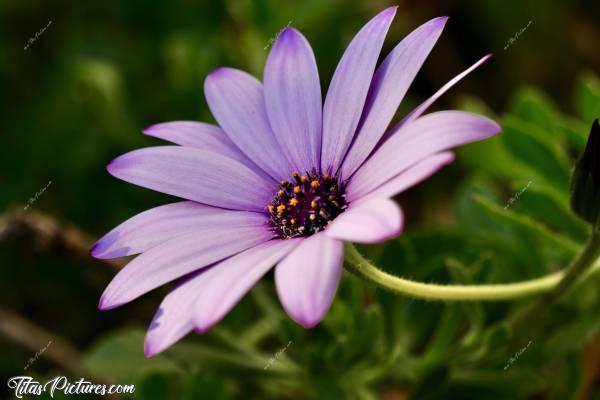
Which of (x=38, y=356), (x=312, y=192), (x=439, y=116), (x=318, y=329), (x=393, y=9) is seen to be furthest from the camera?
(x=38, y=356)

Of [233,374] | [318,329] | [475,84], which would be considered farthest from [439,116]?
[475,84]

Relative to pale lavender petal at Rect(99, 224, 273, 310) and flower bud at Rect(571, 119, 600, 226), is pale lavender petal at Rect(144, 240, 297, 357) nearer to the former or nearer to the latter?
pale lavender petal at Rect(99, 224, 273, 310)

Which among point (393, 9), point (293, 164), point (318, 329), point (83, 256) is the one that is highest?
point (393, 9)

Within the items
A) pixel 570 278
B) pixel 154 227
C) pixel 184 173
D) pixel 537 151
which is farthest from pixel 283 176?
pixel 537 151

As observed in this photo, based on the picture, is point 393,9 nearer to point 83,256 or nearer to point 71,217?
point 83,256

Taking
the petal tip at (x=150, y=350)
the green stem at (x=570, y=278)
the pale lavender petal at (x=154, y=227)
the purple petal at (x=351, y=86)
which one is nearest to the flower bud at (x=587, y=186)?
the green stem at (x=570, y=278)

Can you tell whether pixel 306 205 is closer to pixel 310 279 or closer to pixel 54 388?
pixel 310 279
